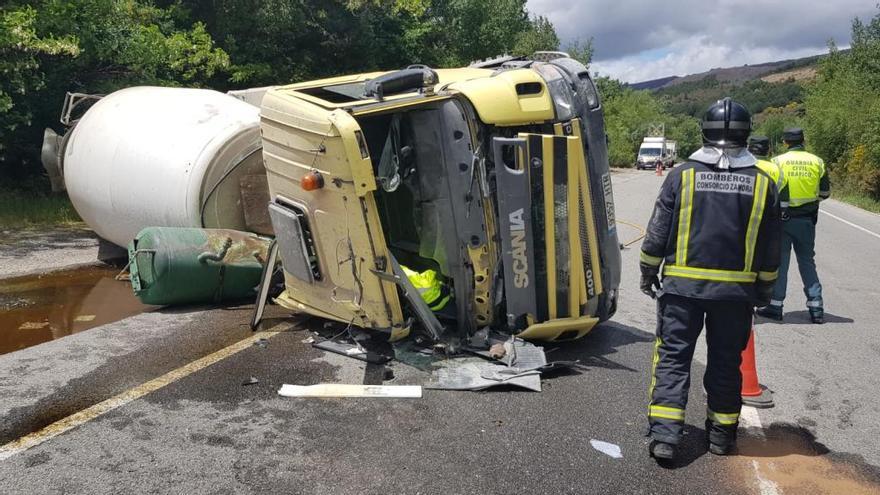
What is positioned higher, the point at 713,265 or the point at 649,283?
the point at 713,265

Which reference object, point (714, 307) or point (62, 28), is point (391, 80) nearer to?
point (714, 307)

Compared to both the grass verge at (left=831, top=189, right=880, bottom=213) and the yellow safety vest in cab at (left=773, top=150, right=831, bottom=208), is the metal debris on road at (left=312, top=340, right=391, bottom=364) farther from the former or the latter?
the grass verge at (left=831, top=189, right=880, bottom=213)

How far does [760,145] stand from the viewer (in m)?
5.91

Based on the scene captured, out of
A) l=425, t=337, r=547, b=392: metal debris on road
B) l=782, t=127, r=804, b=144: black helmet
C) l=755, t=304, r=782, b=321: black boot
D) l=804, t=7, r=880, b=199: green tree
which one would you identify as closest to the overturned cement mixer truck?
l=425, t=337, r=547, b=392: metal debris on road

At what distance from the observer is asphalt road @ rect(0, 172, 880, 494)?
3.09 meters

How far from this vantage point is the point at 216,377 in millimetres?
4219

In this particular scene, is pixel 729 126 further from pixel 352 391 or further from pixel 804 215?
pixel 804 215

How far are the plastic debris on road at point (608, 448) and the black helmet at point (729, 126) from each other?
5.30ft

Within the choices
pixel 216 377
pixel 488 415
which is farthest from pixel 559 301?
pixel 216 377

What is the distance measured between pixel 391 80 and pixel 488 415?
2189mm

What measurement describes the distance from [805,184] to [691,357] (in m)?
3.61

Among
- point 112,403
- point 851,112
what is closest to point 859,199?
point 851,112

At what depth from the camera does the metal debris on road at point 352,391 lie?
4.01 metres

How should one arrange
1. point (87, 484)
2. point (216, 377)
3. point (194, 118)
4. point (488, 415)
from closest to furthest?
1. point (87, 484)
2. point (488, 415)
3. point (216, 377)
4. point (194, 118)
